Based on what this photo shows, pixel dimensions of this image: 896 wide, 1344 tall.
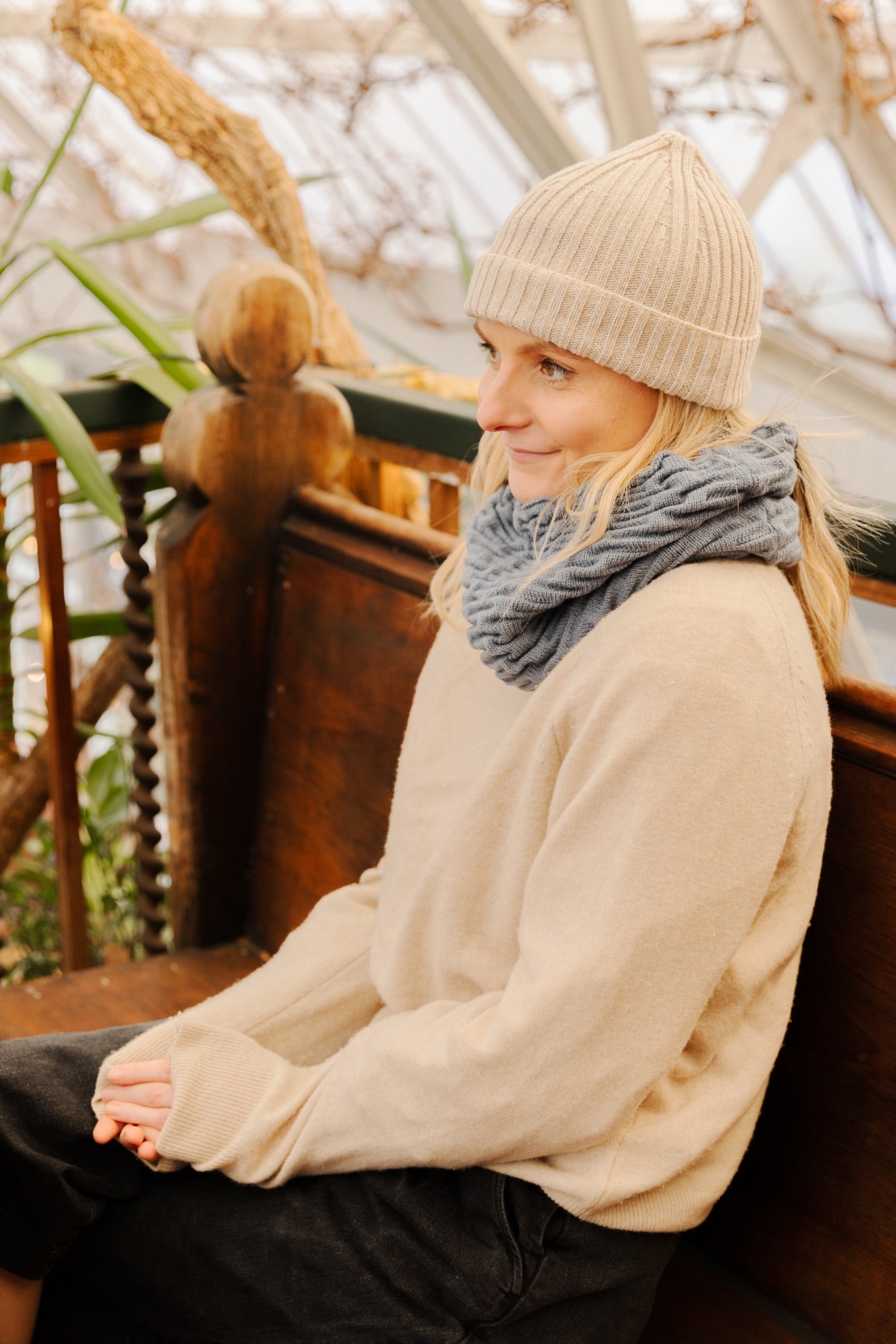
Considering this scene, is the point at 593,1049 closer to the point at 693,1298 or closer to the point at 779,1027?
the point at 779,1027

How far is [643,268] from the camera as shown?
35.0 inches

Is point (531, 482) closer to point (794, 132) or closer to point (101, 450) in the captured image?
point (101, 450)

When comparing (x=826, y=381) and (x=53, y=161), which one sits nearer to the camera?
(x=53, y=161)

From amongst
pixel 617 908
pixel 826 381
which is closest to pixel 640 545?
pixel 617 908

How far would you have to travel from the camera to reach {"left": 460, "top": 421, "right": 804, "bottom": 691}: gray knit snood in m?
0.87

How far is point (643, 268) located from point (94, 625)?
131 cm

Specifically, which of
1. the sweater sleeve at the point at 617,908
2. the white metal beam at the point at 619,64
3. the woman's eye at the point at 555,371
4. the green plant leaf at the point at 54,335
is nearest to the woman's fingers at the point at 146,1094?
the sweater sleeve at the point at 617,908

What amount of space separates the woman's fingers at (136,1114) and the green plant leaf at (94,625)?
996mm

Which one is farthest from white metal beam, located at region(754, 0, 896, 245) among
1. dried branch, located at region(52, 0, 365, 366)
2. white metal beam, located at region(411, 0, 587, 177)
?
dried branch, located at region(52, 0, 365, 366)

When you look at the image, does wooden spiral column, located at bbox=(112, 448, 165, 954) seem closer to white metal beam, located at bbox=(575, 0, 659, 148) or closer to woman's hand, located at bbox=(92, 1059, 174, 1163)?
woman's hand, located at bbox=(92, 1059, 174, 1163)

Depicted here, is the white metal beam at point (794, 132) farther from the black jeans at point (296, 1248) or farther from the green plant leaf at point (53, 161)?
the black jeans at point (296, 1248)

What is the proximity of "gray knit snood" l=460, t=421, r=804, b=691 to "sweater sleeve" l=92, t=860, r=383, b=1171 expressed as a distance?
1.25 ft

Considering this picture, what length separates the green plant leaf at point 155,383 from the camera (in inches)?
66.1

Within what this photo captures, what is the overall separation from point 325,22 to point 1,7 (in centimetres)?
193
